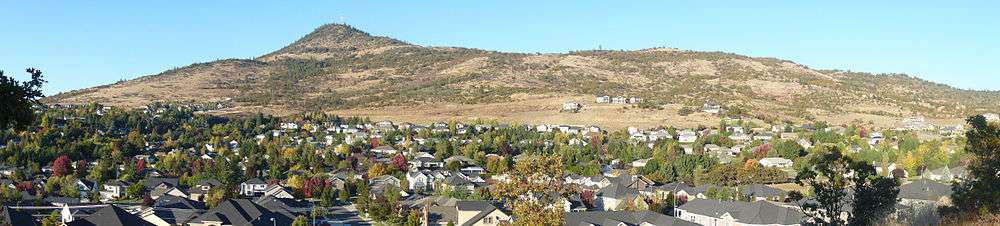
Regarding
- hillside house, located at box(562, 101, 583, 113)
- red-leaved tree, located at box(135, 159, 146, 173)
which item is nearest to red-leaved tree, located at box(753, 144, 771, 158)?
hillside house, located at box(562, 101, 583, 113)

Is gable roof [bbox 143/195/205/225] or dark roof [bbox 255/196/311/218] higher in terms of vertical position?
gable roof [bbox 143/195/205/225]

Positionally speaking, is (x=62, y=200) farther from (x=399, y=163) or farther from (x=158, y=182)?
(x=399, y=163)

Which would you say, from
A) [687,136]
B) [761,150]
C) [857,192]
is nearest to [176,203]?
[857,192]

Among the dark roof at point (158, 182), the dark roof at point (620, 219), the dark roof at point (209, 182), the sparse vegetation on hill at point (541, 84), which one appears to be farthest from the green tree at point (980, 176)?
the sparse vegetation on hill at point (541, 84)

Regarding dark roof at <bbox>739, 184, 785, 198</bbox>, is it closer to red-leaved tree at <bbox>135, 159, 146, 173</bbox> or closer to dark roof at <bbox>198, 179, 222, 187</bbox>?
dark roof at <bbox>198, 179, 222, 187</bbox>

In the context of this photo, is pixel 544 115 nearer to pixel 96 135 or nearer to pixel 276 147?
pixel 276 147

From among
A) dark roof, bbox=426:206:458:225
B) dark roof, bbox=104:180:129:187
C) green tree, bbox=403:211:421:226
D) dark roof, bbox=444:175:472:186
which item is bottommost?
dark roof, bbox=444:175:472:186
